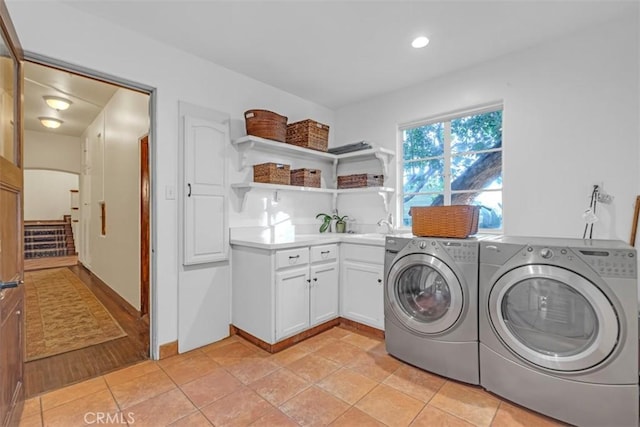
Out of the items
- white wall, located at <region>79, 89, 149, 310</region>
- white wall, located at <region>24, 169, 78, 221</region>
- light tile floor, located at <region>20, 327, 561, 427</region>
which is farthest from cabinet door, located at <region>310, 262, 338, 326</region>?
white wall, located at <region>24, 169, 78, 221</region>

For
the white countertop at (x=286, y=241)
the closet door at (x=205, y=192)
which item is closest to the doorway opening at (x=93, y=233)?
the closet door at (x=205, y=192)

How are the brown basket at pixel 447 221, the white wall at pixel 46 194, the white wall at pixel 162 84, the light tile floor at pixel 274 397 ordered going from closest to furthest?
the light tile floor at pixel 274 397
the white wall at pixel 162 84
the brown basket at pixel 447 221
the white wall at pixel 46 194

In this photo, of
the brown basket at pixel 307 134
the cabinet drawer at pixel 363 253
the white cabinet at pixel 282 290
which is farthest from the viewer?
the brown basket at pixel 307 134

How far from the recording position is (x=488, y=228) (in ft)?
8.83

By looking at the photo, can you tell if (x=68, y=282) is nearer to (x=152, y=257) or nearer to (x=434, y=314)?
(x=152, y=257)

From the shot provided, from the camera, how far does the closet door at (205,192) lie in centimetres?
242

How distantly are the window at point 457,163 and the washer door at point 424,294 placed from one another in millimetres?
968

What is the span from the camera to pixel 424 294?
2199 mm

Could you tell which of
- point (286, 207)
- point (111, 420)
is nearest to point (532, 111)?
point (286, 207)

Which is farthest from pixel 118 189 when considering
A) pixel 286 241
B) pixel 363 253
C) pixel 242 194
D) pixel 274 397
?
pixel 274 397

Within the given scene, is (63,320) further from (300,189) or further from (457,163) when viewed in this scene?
(457,163)

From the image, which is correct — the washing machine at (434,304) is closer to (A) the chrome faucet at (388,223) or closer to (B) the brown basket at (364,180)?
(A) the chrome faucet at (388,223)

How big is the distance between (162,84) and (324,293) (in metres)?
2.18

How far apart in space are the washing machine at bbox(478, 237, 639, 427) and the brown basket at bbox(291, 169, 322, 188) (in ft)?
5.79
